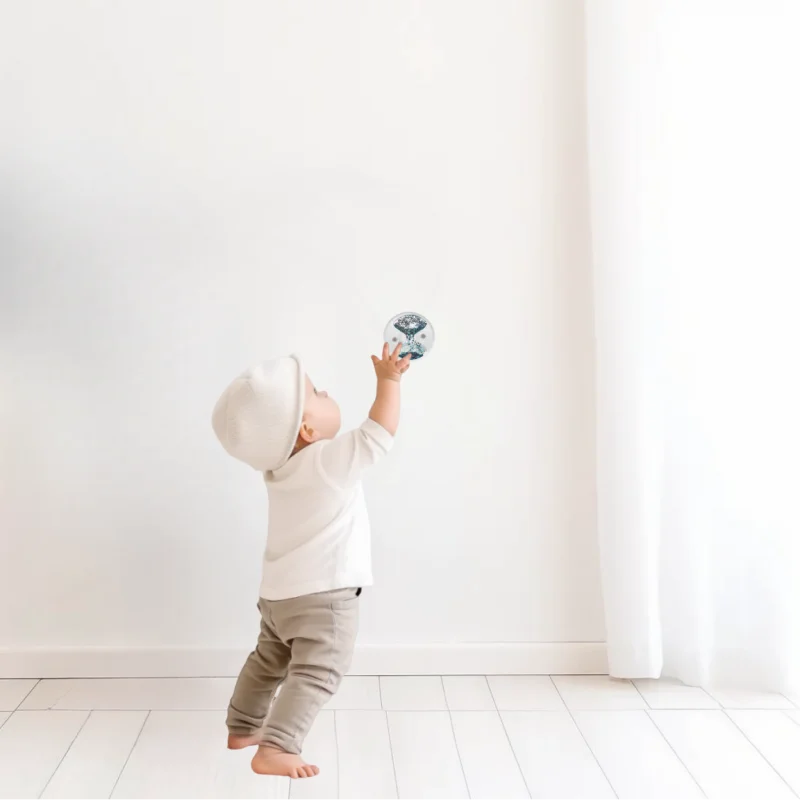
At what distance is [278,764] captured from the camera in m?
1.55

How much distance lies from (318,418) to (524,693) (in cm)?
79

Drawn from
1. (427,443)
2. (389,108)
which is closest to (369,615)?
(427,443)

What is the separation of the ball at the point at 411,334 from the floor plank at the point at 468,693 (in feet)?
2.41

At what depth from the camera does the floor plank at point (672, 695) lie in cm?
188

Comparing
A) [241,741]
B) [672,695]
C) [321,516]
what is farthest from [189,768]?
[672,695]

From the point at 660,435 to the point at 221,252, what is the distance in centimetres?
104

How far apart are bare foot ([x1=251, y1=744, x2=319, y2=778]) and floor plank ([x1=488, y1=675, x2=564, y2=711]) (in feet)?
1.62

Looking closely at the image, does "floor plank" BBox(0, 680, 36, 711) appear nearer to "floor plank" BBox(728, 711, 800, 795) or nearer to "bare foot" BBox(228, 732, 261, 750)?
"bare foot" BBox(228, 732, 261, 750)

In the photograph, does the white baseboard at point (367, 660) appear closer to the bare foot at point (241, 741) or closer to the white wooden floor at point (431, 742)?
the white wooden floor at point (431, 742)

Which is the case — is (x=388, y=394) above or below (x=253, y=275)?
below

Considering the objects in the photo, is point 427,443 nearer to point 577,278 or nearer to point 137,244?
point 577,278

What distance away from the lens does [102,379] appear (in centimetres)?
202

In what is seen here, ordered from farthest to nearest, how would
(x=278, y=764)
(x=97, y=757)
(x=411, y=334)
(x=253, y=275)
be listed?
(x=253, y=275) → (x=411, y=334) → (x=97, y=757) → (x=278, y=764)

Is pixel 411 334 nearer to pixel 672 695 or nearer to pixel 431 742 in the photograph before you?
pixel 431 742
